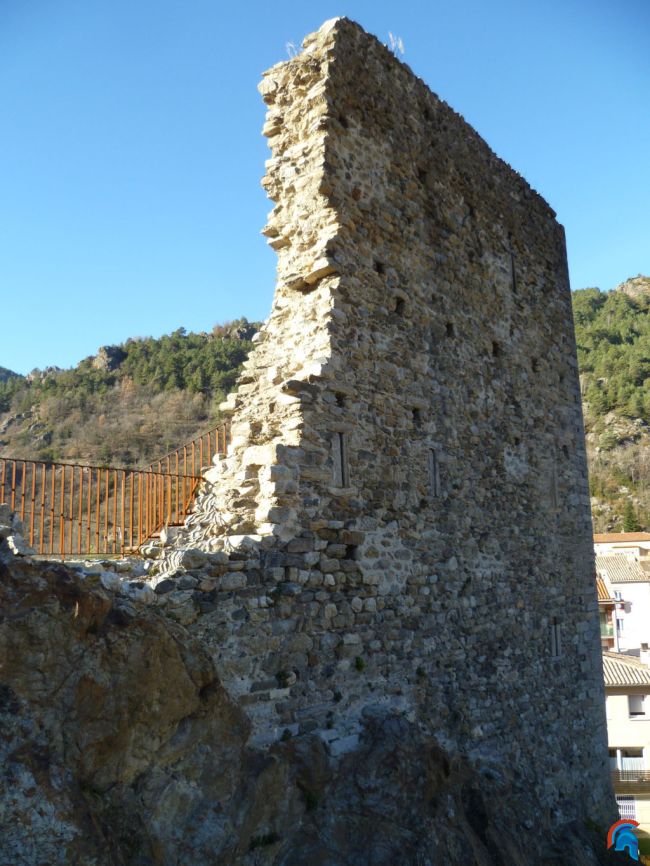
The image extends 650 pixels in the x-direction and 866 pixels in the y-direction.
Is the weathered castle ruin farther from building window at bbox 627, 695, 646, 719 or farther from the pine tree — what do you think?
the pine tree

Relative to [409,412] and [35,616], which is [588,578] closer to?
[409,412]

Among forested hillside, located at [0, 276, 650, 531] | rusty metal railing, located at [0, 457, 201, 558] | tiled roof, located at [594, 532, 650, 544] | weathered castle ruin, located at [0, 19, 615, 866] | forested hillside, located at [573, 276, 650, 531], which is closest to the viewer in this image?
weathered castle ruin, located at [0, 19, 615, 866]

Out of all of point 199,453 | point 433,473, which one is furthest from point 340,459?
point 199,453

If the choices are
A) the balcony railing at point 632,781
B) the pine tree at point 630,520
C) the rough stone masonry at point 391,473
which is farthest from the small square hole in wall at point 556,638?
the pine tree at point 630,520

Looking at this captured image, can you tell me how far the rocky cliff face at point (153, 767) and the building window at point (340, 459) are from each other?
1999 millimetres

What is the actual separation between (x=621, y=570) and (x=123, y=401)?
24105 mm

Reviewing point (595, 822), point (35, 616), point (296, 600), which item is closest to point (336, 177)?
point (296, 600)

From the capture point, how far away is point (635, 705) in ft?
85.0

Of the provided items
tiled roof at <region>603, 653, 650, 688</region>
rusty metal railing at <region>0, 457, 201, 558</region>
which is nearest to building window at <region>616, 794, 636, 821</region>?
tiled roof at <region>603, 653, 650, 688</region>

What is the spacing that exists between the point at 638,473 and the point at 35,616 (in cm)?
5105

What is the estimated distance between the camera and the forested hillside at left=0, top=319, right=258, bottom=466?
25.6 meters

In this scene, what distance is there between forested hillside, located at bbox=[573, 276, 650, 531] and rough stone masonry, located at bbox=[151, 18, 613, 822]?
39311mm

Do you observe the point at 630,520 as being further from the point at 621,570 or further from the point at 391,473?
the point at 391,473

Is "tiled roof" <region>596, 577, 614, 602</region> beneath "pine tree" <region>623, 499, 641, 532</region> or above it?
beneath
